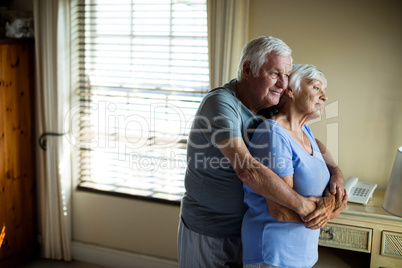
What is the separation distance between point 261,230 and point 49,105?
7.26 ft

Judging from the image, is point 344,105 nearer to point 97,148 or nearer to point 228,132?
point 228,132

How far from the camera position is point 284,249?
1.71m

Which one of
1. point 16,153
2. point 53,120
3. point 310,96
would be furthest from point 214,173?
point 16,153

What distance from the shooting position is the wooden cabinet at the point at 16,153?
10.5ft

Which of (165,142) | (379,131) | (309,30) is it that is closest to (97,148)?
(165,142)

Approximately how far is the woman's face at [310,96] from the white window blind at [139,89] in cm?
123

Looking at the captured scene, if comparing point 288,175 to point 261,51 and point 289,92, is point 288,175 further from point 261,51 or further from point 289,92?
point 261,51

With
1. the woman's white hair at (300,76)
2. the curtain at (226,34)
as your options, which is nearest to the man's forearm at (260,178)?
the woman's white hair at (300,76)

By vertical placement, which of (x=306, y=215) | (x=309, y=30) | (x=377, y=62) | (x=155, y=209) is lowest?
(x=155, y=209)

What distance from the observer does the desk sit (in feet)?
7.50

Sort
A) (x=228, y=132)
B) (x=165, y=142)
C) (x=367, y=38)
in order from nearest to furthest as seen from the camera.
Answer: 1. (x=228, y=132)
2. (x=367, y=38)
3. (x=165, y=142)

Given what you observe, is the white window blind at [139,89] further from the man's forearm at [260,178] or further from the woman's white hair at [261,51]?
the man's forearm at [260,178]

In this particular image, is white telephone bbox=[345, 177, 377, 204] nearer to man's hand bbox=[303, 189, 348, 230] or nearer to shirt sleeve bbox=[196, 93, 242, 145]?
man's hand bbox=[303, 189, 348, 230]

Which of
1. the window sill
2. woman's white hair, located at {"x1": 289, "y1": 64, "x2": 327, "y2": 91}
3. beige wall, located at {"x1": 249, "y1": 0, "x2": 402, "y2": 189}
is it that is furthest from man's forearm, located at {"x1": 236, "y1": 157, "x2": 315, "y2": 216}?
the window sill
